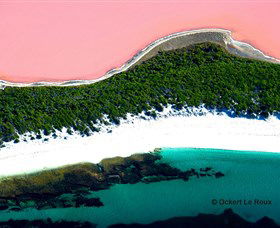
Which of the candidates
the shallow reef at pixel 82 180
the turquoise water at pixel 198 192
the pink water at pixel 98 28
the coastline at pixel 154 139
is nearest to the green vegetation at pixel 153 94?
the coastline at pixel 154 139

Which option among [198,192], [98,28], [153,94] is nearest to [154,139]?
[153,94]

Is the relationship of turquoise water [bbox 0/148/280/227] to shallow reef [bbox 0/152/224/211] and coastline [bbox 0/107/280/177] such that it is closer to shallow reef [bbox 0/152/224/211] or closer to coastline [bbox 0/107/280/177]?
shallow reef [bbox 0/152/224/211]

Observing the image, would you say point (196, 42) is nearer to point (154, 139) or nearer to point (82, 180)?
point (154, 139)

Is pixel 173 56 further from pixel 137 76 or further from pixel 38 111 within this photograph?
pixel 38 111

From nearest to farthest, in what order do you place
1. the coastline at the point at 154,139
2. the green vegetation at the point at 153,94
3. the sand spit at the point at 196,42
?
the coastline at the point at 154,139
the green vegetation at the point at 153,94
the sand spit at the point at 196,42

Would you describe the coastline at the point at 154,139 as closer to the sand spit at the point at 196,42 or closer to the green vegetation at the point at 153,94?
the green vegetation at the point at 153,94

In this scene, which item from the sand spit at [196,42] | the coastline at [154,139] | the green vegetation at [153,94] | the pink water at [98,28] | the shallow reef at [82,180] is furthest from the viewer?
the sand spit at [196,42]

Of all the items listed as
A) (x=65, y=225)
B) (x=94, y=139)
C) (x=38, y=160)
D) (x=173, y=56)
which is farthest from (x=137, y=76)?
(x=65, y=225)
